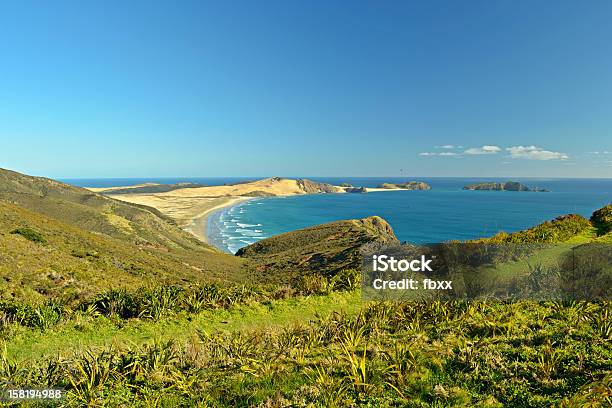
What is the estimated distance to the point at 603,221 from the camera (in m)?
23.0

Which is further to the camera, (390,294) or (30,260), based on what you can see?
(30,260)

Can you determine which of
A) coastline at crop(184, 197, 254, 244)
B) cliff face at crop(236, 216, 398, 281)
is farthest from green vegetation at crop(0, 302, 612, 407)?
coastline at crop(184, 197, 254, 244)

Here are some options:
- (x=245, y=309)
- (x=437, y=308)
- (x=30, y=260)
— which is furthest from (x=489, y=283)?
(x=30, y=260)

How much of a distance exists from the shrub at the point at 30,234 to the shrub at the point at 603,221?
41.5m

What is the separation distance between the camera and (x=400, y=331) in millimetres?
8391

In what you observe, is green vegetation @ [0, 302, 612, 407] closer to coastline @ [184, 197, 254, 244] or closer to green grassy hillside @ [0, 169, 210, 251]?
green grassy hillside @ [0, 169, 210, 251]

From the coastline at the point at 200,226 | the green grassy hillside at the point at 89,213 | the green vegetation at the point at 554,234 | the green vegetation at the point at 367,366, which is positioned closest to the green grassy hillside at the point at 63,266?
the green vegetation at the point at 367,366

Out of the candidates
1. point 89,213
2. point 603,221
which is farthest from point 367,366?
point 89,213

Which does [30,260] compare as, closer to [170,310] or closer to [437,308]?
[170,310]

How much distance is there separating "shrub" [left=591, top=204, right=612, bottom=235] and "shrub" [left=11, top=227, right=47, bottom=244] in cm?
4145

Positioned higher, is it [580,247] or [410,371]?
[580,247]

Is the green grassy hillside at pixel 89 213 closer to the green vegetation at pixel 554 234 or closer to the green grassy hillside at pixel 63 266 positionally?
the green grassy hillside at pixel 63 266

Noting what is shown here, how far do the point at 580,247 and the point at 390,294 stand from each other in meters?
7.83

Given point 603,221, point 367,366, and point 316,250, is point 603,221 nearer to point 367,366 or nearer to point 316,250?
point 367,366
